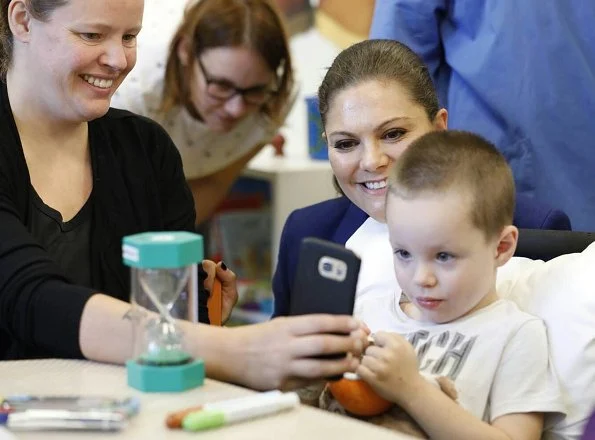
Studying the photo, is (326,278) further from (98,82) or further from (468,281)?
(98,82)

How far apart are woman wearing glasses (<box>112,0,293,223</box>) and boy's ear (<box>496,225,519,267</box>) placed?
Result: 4.34ft

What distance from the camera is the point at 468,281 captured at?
133 cm

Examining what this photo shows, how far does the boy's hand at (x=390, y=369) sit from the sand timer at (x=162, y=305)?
192 mm

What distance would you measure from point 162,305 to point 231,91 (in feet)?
4.90

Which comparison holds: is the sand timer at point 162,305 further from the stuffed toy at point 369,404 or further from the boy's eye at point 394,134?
the boy's eye at point 394,134

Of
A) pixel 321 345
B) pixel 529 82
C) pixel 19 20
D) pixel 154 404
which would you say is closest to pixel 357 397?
pixel 321 345

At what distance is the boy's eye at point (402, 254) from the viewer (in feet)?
4.45

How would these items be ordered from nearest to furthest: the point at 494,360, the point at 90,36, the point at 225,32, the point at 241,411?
the point at 241,411
the point at 494,360
the point at 90,36
the point at 225,32

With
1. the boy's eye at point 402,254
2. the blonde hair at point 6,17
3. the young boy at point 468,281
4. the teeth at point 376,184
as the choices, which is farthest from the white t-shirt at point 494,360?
the blonde hair at point 6,17

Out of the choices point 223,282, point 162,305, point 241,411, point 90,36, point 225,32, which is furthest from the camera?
point 225,32

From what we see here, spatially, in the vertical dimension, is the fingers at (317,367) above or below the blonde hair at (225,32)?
below

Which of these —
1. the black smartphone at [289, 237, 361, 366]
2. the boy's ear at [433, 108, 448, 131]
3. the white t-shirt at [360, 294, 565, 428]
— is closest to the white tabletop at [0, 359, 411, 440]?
the black smartphone at [289, 237, 361, 366]

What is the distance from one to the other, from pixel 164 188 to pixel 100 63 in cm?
25

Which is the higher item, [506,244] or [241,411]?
[506,244]
